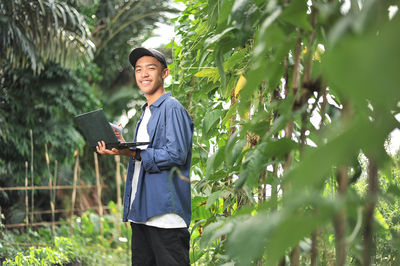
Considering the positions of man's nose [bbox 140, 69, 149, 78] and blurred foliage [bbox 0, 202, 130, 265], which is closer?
man's nose [bbox 140, 69, 149, 78]

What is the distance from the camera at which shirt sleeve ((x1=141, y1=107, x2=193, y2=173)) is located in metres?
1.94

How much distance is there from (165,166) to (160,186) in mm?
76

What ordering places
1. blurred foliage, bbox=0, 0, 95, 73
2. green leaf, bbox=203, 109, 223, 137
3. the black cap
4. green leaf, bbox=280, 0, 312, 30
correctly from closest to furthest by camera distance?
1. green leaf, bbox=280, 0, 312, 30
2. green leaf, bbox=203, 109, 223, 137
3. the black cap
4. blurred foliage, bbox=0, 0, 95, 73

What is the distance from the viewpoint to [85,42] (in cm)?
638

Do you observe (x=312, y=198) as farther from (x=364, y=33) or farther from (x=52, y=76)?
(x=52, y=76)

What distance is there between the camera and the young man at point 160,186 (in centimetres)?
195

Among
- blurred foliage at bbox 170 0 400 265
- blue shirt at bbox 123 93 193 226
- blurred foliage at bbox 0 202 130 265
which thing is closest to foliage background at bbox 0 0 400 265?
blurred foliage at bbox 170 0 400 265

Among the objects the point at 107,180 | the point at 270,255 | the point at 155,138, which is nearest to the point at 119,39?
the point at 107,180

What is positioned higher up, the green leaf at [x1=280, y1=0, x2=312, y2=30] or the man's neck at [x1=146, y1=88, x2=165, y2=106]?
the green leaf at [x1=280, y1=0, x2=312, y2=30]

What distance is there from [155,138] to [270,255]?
60.4 inches

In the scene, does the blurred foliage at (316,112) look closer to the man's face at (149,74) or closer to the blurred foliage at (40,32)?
the man's face at (149,74)

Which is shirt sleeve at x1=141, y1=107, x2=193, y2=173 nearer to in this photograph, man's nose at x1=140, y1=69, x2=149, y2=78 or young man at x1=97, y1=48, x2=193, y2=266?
young man at x1=97, y1=48, x2=193, y2=266

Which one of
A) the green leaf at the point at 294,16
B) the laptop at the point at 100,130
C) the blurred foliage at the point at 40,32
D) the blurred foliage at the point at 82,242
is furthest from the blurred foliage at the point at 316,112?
the blurred foliage at the point at 40,32

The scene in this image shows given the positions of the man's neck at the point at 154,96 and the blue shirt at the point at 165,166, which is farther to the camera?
the man's neck at the point at 154,96
